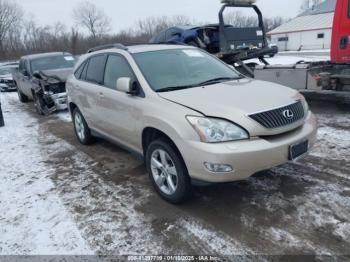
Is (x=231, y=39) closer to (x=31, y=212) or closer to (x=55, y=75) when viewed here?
(x=55, y=75)

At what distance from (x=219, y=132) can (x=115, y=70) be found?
216 cm

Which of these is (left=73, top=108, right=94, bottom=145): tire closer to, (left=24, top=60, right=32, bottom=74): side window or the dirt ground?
the dirt ground

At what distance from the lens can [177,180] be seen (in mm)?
3516

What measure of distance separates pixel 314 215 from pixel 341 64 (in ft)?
16.9

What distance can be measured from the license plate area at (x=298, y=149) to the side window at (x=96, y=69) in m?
3.02

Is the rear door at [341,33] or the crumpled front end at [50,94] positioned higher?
the rear door at [341,33]

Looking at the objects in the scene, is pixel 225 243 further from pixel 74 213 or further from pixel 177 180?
pixel 74 213

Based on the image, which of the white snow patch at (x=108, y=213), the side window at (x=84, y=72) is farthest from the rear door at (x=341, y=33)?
the white snow patch at (x=108, y=213)

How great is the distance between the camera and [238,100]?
3.47 m

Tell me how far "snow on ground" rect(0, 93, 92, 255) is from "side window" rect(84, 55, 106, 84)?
1.62 meters

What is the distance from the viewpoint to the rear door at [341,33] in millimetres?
6766

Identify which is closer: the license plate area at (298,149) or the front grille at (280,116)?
the front grille at (280,116)

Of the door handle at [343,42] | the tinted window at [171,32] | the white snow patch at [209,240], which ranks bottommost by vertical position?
the white snow patch at [209,240]

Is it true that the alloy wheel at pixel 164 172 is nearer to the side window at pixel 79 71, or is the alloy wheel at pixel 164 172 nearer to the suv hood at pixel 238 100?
the suv hood at pixel 238 100
